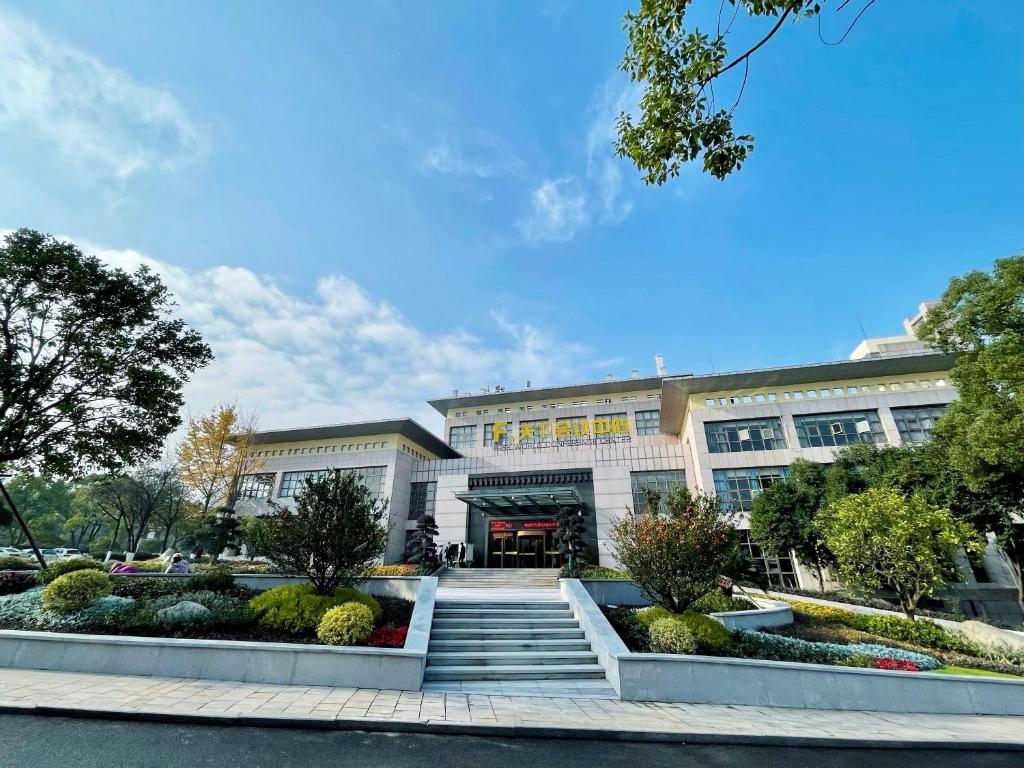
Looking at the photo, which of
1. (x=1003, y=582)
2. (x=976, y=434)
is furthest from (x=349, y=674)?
(x=1003, y=582)

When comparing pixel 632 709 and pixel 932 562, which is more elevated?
pixel 932 562

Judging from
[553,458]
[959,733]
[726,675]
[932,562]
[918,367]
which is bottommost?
[959,733]

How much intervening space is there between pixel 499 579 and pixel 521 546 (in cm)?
803

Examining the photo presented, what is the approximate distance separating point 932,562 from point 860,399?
1516cm

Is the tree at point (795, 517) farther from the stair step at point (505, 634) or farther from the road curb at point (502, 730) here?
the road curb at point (502, 730)

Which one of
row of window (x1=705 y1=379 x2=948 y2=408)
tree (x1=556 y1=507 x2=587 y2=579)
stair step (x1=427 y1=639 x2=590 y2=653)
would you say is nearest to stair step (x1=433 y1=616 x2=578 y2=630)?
stair step (x1=427 y1=639 x2=590 y2=653)

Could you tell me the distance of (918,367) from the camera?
2505cm

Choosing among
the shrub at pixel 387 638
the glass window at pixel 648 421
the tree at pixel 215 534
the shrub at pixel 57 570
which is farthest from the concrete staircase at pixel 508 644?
the glass window at pixel 648 421

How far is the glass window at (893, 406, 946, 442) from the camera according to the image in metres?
24.2

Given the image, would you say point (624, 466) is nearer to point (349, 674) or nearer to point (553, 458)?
point (553, 458)

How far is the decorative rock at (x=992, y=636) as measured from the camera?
444 inches

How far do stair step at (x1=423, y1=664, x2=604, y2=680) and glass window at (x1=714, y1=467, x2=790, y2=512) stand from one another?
19.5 meters

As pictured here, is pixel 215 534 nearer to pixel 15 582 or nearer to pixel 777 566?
pixel 15 582

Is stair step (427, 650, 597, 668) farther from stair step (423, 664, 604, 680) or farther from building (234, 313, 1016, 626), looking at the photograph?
building (234, 313, 1016, 626)
